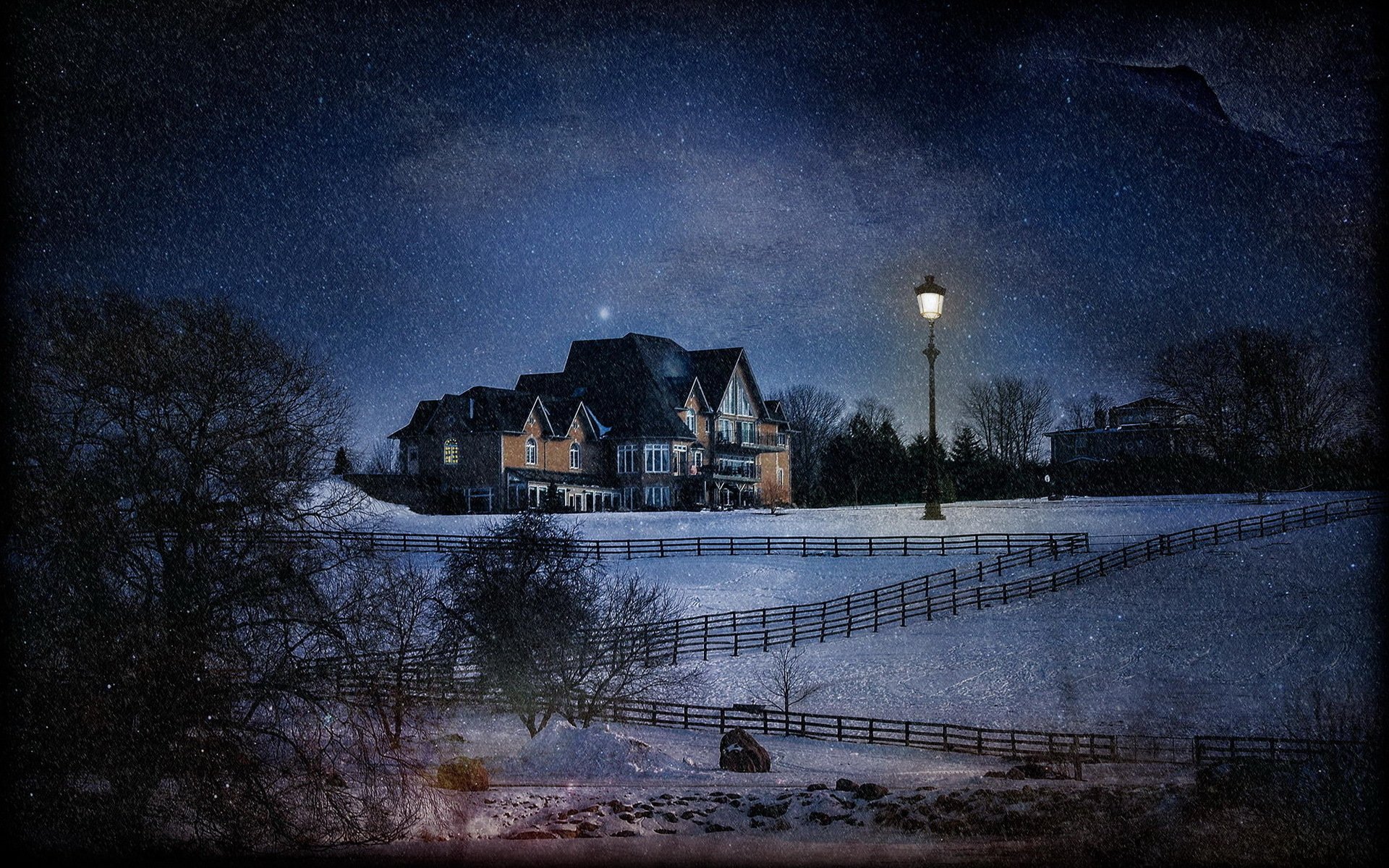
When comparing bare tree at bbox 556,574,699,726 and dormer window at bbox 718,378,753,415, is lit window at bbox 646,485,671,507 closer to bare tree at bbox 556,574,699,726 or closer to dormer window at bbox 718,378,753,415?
dormer window at bbox 718,378,753,415

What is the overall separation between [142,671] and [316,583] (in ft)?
8.98

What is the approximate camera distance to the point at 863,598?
87.4 ft

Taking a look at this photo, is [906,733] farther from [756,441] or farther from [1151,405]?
[756,441]

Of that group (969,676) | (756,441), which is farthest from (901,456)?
(969,676)

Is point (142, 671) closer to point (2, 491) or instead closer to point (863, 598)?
point (2, 491)

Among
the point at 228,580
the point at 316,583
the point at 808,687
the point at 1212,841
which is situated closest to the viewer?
the point at 1212,841

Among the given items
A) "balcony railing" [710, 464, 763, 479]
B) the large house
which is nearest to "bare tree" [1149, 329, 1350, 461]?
the large house

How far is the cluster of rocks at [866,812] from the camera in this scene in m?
8.39

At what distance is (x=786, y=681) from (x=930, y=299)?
10.7m

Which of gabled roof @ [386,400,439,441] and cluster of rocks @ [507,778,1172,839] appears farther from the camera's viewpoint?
gabled roof @ [386,400,439,441]

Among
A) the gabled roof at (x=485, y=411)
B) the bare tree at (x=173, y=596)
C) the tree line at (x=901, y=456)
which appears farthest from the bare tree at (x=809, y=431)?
the bare tree at (x=173, y=596)

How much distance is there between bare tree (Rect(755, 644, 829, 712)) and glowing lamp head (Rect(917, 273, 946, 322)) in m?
10.2

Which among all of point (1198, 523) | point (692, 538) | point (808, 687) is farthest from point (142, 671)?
point (1198, 523)

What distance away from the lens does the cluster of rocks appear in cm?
839
